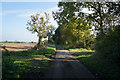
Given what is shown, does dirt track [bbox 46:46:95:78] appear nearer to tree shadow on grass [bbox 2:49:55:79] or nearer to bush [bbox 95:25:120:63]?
tree shadow on grass [bbox 2:49:55:79]

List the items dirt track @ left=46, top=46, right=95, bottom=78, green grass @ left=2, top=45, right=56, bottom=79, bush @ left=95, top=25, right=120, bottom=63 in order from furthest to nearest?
bush @ left=95, top=25, right=120, bottom=63
dirt track @ left=46, top=46, right=95, bottom=78
green grass @ left=2, top=45, right=56, bottom=79

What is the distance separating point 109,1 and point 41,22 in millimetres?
17185

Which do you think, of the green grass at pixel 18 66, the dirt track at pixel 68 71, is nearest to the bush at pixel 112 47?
the dirt track at pixel 68 71

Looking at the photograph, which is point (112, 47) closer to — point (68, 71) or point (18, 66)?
point (68, 71)

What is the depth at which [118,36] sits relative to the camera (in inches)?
425

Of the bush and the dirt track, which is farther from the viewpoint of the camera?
the bush

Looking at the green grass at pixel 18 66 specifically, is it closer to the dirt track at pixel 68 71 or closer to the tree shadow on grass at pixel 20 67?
the tree shadow on grass at pixel 20 67

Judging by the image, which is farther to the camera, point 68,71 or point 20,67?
point 68,71

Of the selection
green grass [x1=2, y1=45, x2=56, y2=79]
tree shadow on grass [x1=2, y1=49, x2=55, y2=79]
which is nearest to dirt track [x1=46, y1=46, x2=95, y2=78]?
tree shadow on grass [x1=2, y1=49, x2=55, y2=79]

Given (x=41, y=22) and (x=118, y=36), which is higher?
(x=41, y=22)

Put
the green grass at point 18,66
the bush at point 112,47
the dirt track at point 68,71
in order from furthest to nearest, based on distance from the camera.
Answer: the bush at point 112,47, the dirt track at point 68,71, the green grass at point 18,66

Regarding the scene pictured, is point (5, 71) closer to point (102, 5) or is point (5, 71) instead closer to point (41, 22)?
point (102, 5)

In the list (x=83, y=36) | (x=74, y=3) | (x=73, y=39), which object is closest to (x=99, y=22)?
(x=74, y=3)

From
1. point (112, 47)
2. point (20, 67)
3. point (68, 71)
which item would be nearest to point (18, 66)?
point (20, 67)
